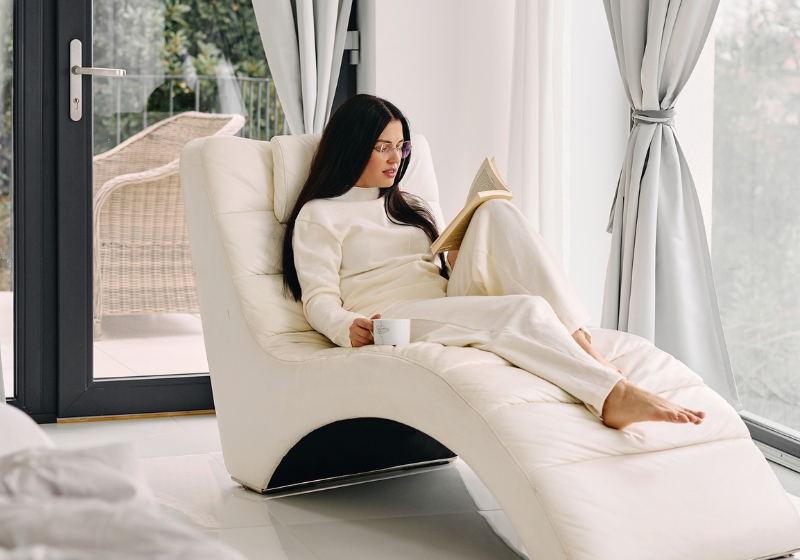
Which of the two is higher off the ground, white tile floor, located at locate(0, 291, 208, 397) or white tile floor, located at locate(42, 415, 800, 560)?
white tile floor, located at locate(0, 291, 208, 397)

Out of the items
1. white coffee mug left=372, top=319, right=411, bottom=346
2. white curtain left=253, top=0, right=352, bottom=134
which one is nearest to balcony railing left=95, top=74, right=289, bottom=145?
white curtain left=253, top=0, right=352, bottom=134

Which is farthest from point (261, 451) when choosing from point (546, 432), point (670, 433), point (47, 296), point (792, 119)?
point (792, 119)

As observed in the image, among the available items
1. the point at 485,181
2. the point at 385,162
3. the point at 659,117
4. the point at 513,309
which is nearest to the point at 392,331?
the point at 513,309

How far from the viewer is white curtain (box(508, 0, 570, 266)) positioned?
3.26 meters

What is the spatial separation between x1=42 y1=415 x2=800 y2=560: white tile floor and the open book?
0.64 metres

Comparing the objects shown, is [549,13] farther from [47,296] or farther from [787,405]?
[47,296]

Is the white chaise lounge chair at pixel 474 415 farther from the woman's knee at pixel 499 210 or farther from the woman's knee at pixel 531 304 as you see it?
the woman's knee at pixel 499 210

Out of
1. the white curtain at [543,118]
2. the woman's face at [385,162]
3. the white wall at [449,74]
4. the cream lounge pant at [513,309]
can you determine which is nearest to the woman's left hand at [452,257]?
the cream lounge pant at [513,309]

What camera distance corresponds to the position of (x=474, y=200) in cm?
215

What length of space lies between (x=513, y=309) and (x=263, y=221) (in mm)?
792

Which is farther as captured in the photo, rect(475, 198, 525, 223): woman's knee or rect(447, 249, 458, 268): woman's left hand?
rect(447, 249, 458, 268): woman's left hand

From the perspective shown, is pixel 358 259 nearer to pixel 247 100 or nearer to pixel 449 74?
pixel 247 100

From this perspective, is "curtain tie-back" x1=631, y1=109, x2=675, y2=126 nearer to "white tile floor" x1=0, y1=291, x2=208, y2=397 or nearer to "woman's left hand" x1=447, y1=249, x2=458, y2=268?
"woman's left hand" x1=447, y1=249, x2=458, y2=268

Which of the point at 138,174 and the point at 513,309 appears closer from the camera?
the point at 513,309
